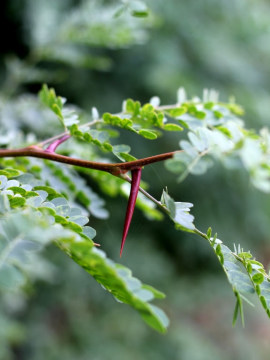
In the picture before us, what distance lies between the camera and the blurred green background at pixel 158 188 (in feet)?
10.4

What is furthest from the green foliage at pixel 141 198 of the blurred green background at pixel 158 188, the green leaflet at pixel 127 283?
the blurred green background at pixel 158 188

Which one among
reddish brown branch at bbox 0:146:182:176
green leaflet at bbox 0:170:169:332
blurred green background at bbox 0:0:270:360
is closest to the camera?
green leaflet at bbox 0:170:169:332

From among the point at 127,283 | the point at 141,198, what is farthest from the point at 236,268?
the point at 141,198

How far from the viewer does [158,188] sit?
3.38 m

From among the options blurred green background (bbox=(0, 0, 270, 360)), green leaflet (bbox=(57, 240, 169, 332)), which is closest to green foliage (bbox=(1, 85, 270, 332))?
green leaflet (bbox=(57, 240, 169, 332))

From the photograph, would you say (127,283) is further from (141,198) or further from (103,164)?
(141,198)

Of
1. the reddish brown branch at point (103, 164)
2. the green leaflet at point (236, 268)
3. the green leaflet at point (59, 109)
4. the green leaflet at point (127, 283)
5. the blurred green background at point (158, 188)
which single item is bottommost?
the green leaflet at point (127, 283)

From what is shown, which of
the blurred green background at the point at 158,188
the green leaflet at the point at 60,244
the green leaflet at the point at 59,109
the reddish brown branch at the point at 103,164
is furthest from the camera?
the blurred green background at the point at 158,188

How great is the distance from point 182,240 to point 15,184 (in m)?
3.45

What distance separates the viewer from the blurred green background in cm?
316

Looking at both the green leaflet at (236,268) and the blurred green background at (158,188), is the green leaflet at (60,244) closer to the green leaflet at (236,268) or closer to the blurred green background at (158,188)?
the green leaflet at (236,268)

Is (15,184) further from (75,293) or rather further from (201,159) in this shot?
(75,293)

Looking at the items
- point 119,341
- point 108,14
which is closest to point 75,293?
point 119,341

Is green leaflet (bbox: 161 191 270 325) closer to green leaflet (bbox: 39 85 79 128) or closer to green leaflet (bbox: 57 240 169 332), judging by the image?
green leaflet (bbox: 57 240 169 332)
